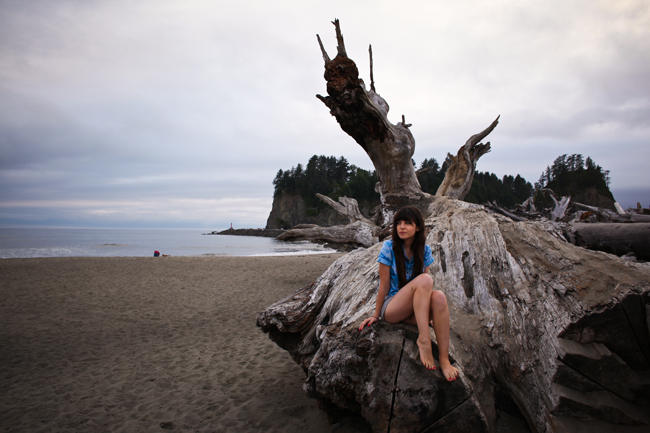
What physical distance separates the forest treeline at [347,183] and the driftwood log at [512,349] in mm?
44168

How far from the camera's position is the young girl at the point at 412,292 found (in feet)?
7.43

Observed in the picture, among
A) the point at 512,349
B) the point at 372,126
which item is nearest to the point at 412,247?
the point at 512,349

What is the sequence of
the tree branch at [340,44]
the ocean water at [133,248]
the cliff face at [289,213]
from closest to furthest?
1. the tree branch at [340,44]
2. the ocean water at [133,248]
3. the cliff face at [289,213]

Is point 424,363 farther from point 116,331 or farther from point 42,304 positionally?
point 42,304

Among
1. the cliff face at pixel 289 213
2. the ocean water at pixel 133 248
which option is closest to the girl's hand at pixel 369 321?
the ocean water at pixel 133 248

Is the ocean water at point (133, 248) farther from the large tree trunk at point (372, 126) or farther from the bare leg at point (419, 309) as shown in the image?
the bare leg at point (419, 309)

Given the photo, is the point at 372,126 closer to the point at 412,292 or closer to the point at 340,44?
the point at 340,44

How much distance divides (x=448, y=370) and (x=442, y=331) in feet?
0.86

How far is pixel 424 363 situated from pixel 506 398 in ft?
3.59

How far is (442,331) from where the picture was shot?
227 centimetres

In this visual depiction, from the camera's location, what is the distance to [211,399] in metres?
3.95

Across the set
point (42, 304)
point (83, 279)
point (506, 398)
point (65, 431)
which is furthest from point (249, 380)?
point (83, 279)

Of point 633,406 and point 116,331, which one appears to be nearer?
point 633,406

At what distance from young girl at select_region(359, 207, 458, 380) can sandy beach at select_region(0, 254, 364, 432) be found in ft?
4.46
